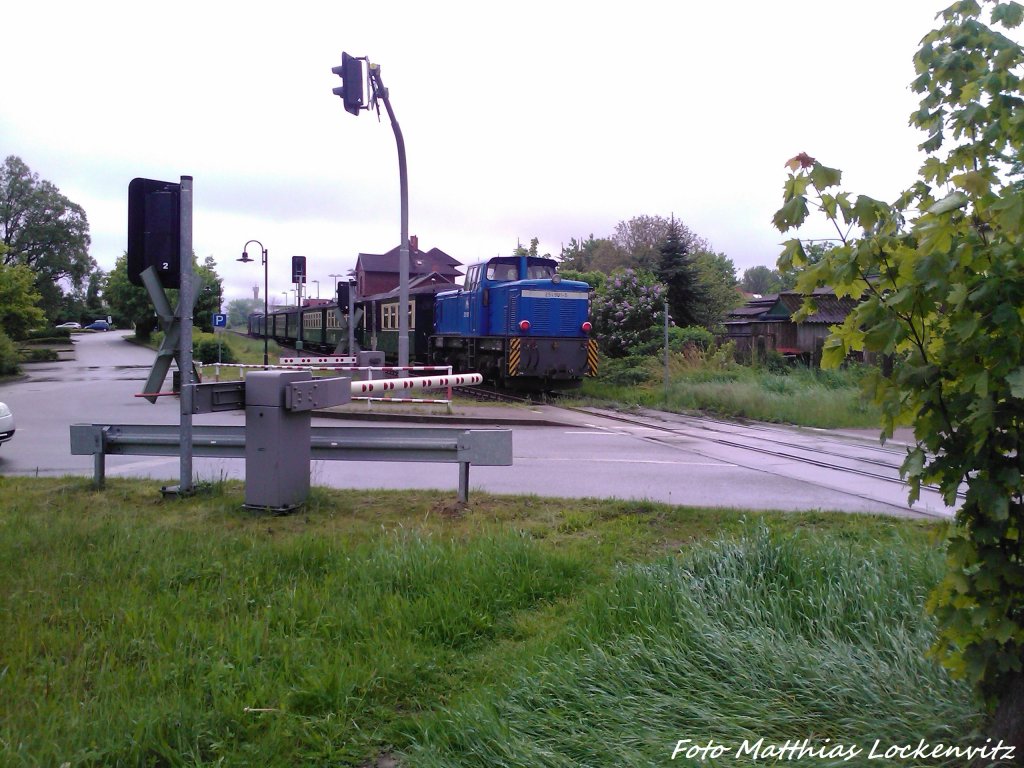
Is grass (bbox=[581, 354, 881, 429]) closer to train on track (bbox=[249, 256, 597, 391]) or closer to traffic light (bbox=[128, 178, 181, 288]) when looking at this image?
train on track (bbox=[249, 256, 597, 391])

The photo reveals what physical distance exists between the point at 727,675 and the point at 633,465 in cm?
744

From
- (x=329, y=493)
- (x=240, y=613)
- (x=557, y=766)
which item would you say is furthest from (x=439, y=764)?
(x=329, y=493)

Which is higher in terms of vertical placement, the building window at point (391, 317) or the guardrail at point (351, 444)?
the building window at point (391, 317)

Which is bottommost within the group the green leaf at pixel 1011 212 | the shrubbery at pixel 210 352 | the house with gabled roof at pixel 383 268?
the shrubbery at pixel 210 352

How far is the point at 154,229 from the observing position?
302 inches

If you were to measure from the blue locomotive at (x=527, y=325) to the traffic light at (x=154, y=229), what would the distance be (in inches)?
526

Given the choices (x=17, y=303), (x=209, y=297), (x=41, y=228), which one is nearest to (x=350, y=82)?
(x=17, y=303)

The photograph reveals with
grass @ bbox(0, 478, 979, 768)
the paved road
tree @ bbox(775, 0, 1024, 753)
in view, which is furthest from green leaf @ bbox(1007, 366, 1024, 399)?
the paved road

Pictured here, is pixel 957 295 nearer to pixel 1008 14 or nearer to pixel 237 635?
pixel 1008 14

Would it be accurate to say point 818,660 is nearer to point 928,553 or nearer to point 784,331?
point 928,553

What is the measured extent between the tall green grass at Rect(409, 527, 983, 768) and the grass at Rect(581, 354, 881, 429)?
1231 centimetres

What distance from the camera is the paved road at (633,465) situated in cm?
895

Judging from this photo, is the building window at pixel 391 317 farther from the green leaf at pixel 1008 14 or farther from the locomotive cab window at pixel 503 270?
the green leaf at pixel 1008 14

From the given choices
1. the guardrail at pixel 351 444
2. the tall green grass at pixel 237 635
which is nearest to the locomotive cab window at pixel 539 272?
the guardrail at pixel 351 444
